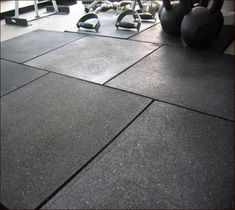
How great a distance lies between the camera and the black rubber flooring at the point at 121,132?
43.9 inches

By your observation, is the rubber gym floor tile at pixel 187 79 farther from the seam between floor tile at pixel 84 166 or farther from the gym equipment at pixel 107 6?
the gym equipment at pixel 107 6

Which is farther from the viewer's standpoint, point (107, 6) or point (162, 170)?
point (107, 6)

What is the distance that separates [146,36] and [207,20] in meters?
0.81

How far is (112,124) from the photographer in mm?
1538

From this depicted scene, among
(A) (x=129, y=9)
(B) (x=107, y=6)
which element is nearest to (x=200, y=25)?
(A) (x=129, y=9)

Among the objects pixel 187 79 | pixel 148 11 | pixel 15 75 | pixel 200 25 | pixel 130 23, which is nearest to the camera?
pixel 187 79

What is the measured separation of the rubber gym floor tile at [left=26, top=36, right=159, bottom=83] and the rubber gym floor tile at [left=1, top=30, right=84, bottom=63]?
0.57 feet

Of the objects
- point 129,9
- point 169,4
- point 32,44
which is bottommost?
point 32,44

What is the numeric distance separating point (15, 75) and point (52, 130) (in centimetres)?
106

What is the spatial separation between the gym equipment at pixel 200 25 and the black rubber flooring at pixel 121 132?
14 centimetres

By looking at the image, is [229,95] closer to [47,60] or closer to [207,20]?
[207,20]

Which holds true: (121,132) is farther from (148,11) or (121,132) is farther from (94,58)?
(148,11)

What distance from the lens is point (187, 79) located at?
6.30 feet

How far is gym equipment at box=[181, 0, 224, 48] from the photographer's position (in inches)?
87.1
